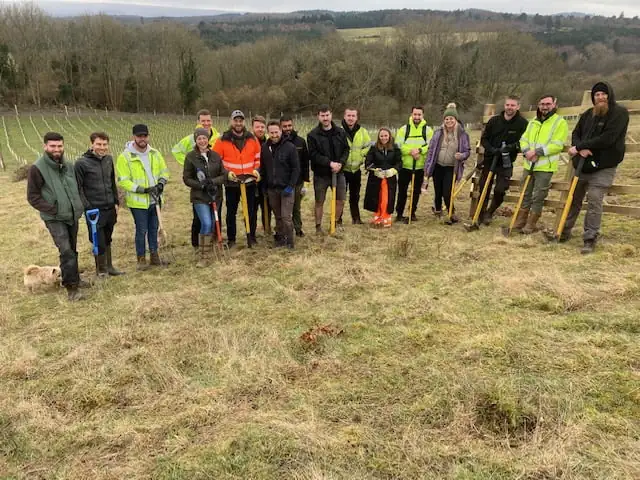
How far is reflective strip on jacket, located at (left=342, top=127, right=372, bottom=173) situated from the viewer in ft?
25.2

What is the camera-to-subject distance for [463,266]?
237 inches

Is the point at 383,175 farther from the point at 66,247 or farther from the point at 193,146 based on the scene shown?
the point at 66,247

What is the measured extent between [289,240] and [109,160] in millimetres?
2736

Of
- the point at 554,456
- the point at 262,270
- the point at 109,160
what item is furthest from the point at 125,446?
the point at 109,160

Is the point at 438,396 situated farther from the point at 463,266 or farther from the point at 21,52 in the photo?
the point at 21,52

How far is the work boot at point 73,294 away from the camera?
219 inches

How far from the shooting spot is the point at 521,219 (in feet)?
24.1

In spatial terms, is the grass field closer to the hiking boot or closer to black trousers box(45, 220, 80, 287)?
the hiking boot

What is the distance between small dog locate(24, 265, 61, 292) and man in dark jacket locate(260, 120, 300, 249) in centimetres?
309

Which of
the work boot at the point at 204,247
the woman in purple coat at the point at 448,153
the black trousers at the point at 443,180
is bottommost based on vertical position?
the work boot at the point at 204,247

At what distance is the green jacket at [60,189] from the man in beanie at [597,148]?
636cm

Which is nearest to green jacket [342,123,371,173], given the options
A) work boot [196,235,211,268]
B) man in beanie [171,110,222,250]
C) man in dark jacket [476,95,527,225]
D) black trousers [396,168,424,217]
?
black trousers [396,168,424,217]

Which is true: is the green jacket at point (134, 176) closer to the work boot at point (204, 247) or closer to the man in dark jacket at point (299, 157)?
the work boot at point (204, 247)

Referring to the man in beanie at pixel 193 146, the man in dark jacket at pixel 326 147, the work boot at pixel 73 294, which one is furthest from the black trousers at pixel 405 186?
the work boot at pixel 73 294
